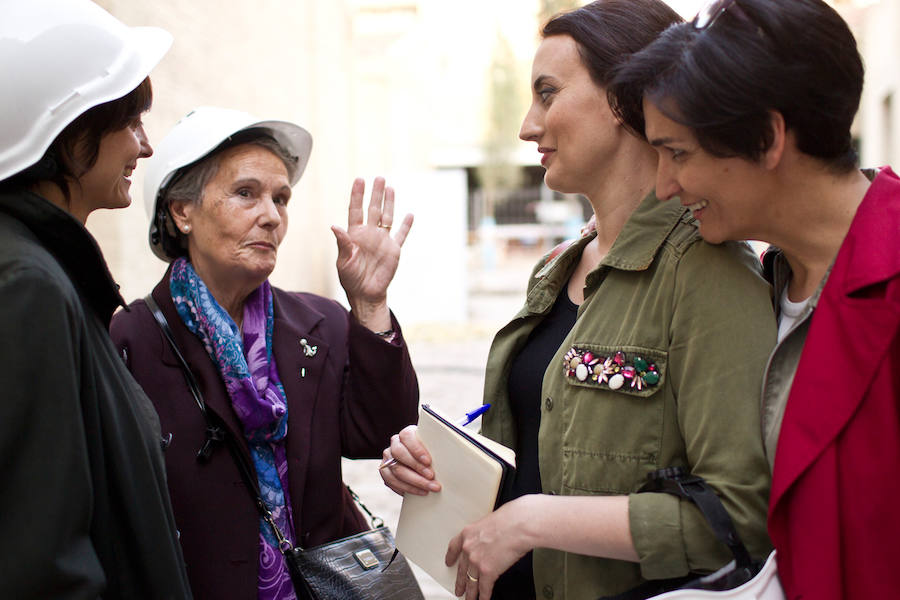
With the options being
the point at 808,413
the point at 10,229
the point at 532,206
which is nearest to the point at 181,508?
the point at 10,229

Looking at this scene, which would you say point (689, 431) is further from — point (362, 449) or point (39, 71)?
point (39, 71)

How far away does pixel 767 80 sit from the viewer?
132cm

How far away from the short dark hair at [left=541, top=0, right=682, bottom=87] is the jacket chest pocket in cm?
66

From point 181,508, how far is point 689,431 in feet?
4.56

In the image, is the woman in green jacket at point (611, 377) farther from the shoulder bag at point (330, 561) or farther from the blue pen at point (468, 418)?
the shoulder bag at point (330, 561)

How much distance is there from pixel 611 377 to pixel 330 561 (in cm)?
105

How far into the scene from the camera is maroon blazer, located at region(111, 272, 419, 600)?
2121 mm

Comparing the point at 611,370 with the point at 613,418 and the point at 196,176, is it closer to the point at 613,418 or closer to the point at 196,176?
the point at 613,418

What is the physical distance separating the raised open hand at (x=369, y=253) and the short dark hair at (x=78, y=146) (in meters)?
0.81

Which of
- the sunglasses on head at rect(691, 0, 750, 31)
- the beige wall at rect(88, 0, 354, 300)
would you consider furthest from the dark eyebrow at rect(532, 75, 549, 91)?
the beige wall at rect(88, 0, 354, 300)

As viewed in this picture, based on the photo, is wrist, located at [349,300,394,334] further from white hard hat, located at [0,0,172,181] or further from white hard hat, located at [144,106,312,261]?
white hard hat, located at [0,0,172,181]

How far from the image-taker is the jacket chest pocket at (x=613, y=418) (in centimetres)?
154

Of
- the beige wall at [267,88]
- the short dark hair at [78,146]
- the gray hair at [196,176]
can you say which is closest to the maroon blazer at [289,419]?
the gray hair at [196,176]

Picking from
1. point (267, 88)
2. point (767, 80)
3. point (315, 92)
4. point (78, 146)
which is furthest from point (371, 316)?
point (315, 92)
